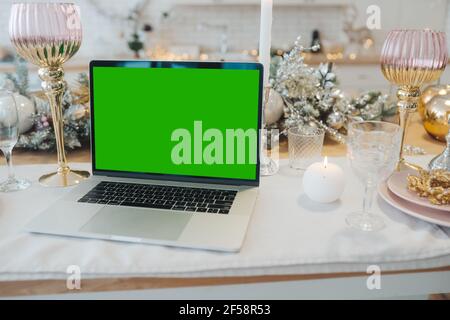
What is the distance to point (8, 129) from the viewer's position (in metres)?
0.89

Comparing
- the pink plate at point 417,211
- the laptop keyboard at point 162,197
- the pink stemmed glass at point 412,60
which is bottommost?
the laptop keyboard at point 162,197

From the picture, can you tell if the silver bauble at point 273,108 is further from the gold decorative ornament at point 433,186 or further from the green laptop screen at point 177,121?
the gold decorative ornament at point 433,186

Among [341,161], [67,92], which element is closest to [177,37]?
[67,92]

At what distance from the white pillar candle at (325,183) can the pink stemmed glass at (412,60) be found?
0.94 feet

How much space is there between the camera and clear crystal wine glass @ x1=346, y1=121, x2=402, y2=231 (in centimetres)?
73

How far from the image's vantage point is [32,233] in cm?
72

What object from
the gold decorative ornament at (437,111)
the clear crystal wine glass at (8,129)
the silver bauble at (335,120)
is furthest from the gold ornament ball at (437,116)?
the clear crystal wine glass at (8,129)

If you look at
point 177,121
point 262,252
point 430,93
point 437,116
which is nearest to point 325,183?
point 262,252

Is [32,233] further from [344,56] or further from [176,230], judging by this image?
[344,56]

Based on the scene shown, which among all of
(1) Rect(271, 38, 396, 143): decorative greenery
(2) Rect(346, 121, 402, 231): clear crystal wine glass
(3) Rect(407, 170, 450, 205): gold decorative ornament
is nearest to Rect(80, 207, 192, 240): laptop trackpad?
(2) Rect(346, 121, 402, 231): clear crystal wine glass

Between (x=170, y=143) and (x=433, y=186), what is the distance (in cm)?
53

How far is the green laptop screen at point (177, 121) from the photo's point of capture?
87 centimetres

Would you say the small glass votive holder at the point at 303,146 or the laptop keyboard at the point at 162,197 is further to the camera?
the small glass votive holder at the point at 303,146
